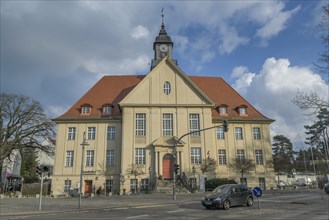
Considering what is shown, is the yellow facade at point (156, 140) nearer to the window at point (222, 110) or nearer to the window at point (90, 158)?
the window at point (90, 158)

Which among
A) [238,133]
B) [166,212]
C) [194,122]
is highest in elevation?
[194,122]

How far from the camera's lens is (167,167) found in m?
37.8

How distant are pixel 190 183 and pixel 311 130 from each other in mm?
46333

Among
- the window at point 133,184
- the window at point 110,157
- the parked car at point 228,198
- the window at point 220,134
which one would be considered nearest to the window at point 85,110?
the window at point 110,157

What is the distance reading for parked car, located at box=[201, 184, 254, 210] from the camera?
58.2 ft

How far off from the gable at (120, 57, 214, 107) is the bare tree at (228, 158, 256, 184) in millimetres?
8078

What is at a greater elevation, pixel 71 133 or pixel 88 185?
pixel 71 133

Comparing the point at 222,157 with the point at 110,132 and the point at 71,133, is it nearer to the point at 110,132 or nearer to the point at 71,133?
the point at 110,132

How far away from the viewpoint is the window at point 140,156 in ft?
124

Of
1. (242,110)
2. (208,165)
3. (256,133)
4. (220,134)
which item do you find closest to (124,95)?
(220,134)

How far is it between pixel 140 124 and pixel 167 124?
3.53 metres

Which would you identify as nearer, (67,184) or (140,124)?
(67,184)

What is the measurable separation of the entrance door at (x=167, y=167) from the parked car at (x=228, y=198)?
59.9 ft

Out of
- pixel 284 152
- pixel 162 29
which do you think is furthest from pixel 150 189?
pixel 284 152
